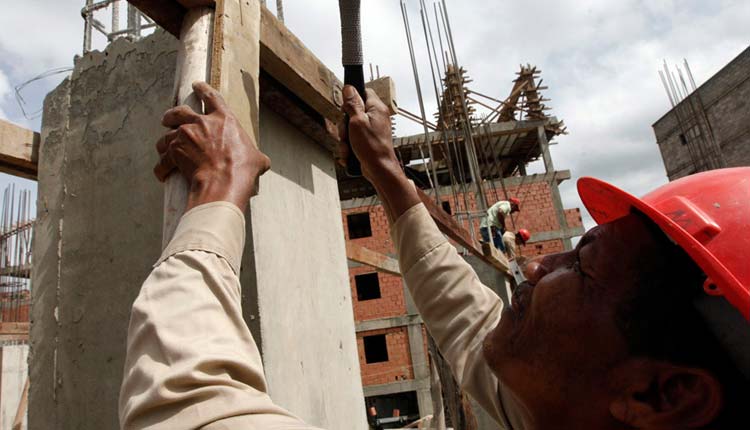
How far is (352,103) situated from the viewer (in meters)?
1.65

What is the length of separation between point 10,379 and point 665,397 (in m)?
13.7

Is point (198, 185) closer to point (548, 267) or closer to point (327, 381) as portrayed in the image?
point (548, 267)

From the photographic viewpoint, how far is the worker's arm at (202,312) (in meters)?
0.78

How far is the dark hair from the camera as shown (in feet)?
3.20

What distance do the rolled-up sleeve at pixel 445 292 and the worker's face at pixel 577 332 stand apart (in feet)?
1.60

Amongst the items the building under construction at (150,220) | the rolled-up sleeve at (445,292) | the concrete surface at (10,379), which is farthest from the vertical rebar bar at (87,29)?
the concrete surface at (10,379)

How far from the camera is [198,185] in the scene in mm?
1092

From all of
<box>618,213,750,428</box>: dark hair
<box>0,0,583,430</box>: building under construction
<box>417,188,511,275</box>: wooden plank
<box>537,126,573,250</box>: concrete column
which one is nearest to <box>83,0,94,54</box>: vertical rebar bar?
<box>0,0,583,430</box>: building under construction

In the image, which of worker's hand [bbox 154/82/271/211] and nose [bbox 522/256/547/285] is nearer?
worker's hand [bbox 154/82/271/211]

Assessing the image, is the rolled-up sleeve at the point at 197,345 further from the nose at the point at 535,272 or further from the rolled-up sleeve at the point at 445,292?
the rolled-up sleeve at the point at 445,292

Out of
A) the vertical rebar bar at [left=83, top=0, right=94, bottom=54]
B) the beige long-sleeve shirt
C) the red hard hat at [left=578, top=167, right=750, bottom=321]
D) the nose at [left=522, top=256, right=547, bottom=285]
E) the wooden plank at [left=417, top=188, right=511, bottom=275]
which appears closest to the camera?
the beige long-sleeve shirt

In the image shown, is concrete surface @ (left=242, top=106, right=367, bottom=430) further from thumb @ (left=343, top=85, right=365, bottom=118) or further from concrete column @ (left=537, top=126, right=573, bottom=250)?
concrete column @ (left=537, top=126, right=573, bottom=250)

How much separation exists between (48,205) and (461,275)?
5.37ft

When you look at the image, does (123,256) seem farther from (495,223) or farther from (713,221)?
(495,223)
